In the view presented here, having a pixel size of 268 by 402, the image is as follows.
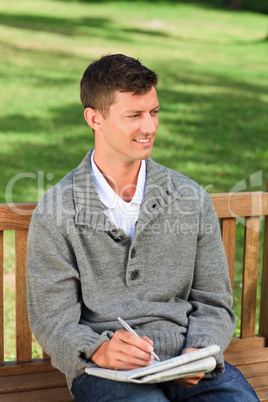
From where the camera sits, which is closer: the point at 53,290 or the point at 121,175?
the point at 53,290

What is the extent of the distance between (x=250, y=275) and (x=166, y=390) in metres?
0.99

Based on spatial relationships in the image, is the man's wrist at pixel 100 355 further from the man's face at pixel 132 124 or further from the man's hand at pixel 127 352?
the man's face at pixel 132 124

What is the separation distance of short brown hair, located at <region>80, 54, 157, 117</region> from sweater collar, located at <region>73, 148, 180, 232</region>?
0.92 ft

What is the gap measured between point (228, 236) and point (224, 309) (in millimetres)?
628

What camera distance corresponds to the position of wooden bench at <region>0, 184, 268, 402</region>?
287 cm

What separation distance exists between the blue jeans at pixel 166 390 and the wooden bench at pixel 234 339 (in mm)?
375

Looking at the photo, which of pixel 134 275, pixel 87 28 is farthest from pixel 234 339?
pixel 87 28

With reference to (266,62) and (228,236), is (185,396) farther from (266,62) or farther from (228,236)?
(266,62)

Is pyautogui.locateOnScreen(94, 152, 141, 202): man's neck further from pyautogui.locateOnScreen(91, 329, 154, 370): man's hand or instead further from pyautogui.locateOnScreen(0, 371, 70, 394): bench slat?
pyautogui.locateOnScreen(0, 371, 70, 394): bench slat

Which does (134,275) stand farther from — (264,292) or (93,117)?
(264,292)

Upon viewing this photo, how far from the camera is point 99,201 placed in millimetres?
A: 2592

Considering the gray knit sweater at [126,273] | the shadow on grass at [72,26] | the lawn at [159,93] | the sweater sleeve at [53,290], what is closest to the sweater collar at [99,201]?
the gray knit sweater at [126,273]

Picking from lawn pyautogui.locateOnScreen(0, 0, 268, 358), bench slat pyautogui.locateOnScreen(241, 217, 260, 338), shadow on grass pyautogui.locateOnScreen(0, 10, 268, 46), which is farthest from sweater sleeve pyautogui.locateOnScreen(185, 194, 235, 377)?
shadow on grass pyautogui.locateOnScreen(0, 10, 268, 46)

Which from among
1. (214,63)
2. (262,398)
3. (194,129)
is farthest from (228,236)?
(214,63)
